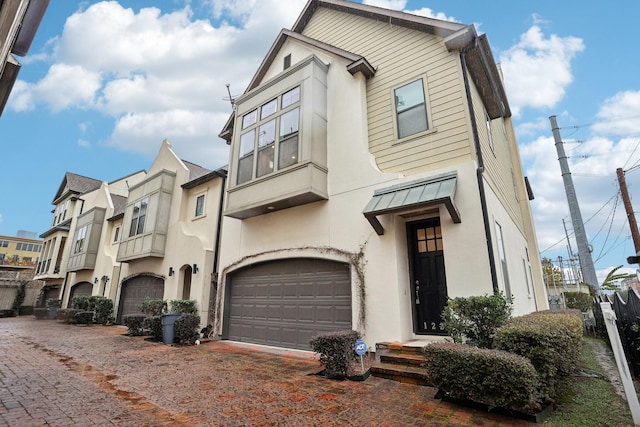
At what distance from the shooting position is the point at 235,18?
1282 centimetres

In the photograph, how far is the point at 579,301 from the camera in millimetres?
18688

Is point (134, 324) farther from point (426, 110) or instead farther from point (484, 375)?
point (426, 110)

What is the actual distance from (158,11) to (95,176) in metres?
25.4

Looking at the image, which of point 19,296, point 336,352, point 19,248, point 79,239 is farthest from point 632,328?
point 19,248

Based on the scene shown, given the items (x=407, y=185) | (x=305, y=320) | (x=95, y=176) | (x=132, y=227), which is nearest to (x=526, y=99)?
(x=407, y=185)

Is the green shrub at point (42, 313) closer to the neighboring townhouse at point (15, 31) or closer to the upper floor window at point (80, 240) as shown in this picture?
the upper floor window at point (80, 240)

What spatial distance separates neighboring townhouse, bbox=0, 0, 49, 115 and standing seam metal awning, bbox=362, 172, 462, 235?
20.0 feet

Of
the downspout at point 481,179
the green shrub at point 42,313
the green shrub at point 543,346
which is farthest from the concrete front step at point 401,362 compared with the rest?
the green shrub at point 42,313

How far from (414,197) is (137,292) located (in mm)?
15596

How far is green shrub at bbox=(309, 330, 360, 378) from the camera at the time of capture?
5.66 meters

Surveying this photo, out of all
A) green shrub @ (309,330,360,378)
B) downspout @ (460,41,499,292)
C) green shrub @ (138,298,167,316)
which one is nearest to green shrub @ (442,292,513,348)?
downspout @ (460,41,499,292)

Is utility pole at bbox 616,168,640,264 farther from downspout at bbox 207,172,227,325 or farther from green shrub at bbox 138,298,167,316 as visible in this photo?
green shrub at bbox 138,298,167,316

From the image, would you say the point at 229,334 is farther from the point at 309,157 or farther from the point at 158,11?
the point at 158,11

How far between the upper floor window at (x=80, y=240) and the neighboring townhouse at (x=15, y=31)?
20614 mm
